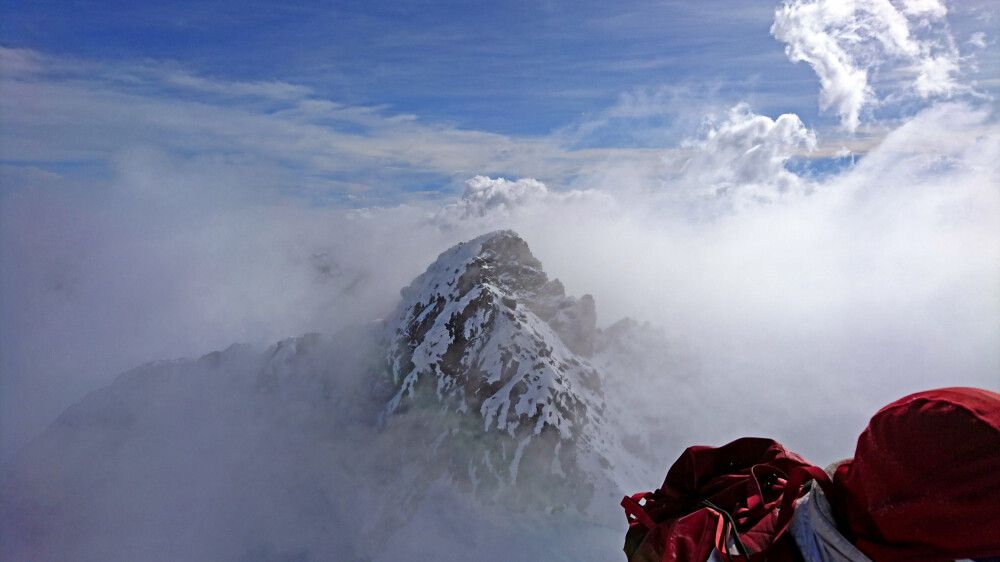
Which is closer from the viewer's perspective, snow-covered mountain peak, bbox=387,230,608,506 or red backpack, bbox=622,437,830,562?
red backpack, bbox=622,437,830,562

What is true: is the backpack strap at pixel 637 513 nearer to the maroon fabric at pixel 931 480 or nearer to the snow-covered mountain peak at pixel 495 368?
the maroon fabric at pixel 931 480

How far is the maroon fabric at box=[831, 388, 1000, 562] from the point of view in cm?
250

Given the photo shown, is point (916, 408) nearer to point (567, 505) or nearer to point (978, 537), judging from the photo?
point (978, 537)

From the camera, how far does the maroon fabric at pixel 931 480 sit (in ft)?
8.20

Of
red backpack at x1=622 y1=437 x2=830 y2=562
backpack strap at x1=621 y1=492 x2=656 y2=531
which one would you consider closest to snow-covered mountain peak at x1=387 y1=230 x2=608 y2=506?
red backpack at x1=622 y1=437 x2=830 y2=562

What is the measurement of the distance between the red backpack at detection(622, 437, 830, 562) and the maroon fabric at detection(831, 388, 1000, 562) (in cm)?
42

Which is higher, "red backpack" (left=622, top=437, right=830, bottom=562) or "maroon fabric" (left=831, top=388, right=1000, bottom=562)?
"maroon fabric" (left=831, top=388, right=1000, bottom=562)

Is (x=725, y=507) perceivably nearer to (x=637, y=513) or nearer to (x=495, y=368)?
(x=637, y=513)

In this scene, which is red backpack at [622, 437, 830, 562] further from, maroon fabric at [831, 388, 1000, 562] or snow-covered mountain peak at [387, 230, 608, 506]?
snow-covered mountain peak at [387, 230, 608, 506]

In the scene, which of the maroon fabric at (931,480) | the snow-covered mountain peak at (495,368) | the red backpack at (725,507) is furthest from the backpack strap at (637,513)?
the snow-covered mountain peak at (495,368)

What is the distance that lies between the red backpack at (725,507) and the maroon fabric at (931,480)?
0.42m

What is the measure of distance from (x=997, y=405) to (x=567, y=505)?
241 feet

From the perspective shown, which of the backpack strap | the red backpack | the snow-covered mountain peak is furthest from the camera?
the snow-covered mountain peak

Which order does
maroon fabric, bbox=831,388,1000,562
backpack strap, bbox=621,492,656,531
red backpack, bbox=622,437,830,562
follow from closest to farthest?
maroon fabric, bbox=831,388,1000,562 → red backpack, bbox=622,437,830,562 → backpack strap, bbox=621,492,656,531
